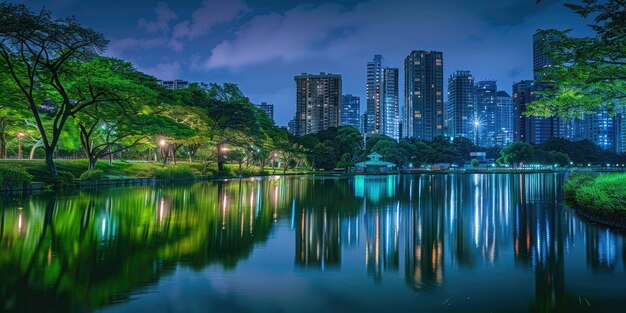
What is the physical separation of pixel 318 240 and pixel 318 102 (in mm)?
173944

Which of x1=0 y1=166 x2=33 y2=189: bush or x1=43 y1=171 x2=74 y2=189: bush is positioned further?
x1=43 y1=171 x2=74 y2=189: bush

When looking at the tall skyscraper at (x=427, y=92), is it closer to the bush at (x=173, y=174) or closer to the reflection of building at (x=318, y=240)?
the bush at (x=173, y=174)

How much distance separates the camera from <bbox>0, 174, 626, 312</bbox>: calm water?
17.4ft

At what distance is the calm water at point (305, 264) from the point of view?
5297 mm

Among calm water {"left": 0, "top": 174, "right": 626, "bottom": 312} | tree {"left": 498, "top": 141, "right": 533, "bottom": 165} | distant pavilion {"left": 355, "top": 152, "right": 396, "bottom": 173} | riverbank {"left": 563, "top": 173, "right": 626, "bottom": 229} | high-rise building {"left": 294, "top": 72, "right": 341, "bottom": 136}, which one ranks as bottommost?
calm water {"left": 0, "top": 174, "right": 626, "bottom": 312}

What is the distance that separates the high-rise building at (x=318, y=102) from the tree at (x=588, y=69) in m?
157

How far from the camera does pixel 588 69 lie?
16.0 meters

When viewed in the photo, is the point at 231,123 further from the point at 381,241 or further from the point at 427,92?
the point at 427,92

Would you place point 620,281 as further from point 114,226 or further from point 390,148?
point 390,148

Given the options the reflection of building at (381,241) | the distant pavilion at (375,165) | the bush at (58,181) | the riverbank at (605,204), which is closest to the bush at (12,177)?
the bush at (58,181)

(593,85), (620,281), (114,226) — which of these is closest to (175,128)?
→ (114,226)

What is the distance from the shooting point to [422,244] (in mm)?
8930

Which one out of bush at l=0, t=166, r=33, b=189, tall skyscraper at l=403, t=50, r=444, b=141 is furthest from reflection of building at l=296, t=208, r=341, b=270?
tall skyscraper at l=403, t=50, r=444, b=141

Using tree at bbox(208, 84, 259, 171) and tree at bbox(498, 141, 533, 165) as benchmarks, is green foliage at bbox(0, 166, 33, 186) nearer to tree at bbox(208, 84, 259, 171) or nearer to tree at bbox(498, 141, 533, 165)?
tree at bbox(208, 84, 259, 171)
